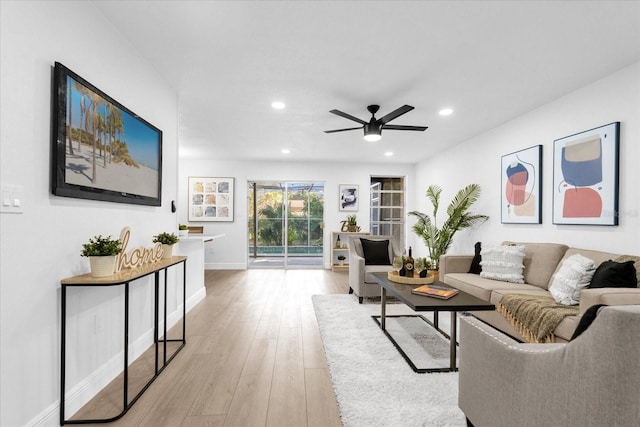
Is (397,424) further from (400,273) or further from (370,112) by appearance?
(370,112)

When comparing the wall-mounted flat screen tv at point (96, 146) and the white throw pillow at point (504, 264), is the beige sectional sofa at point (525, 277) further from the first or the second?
the wall-mounted flat screen tv at point (96, 146)

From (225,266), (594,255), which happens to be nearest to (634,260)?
(594,255)

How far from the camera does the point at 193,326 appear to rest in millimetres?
3559

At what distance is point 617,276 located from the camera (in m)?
2.52

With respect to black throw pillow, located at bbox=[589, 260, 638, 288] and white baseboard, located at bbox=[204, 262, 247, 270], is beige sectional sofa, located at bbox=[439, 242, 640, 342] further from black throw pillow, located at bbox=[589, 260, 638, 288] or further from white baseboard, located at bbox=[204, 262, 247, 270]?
white baseboard, located at bbox=[204, 262, 247, 270]

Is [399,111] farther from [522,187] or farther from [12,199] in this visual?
[12,199]

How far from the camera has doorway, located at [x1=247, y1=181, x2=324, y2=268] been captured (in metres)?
7.80

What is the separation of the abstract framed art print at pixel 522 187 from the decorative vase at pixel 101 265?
14.0 ft

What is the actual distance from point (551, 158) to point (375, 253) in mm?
2490

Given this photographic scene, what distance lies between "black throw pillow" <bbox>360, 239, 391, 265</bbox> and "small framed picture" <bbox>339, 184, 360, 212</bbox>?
2.82 meters

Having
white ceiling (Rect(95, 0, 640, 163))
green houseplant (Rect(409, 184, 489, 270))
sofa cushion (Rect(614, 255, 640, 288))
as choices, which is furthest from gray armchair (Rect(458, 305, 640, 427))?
green houseplant (Rect(409, 184, 489, 270))

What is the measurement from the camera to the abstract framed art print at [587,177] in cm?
304

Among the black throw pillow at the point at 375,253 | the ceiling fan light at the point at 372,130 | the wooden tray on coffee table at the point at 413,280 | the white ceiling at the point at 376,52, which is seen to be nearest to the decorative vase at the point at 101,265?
the white ceiling at the point at 376,52

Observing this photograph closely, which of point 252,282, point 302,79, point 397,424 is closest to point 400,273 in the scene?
point 397,424
